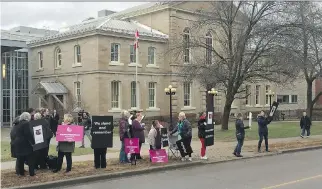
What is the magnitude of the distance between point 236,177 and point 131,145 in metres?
3.46

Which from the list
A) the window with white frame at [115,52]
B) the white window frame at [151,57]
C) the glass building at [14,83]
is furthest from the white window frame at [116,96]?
the glass building at [14,83]

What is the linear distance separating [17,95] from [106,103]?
11.5 m

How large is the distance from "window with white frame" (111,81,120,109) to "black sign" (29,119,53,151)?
2753 cm

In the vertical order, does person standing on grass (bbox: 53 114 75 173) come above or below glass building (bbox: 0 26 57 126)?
below

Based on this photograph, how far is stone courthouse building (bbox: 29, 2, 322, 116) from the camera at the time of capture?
38.0 metres

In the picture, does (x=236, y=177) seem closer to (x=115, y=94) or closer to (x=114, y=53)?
(x=115, y=94)

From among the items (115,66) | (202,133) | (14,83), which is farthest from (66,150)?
(14,83)

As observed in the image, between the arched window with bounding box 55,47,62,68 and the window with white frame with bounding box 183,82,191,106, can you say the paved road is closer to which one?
the window with white frame with bounding box 183,82,191,106

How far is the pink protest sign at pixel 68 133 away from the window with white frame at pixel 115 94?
27.3 m

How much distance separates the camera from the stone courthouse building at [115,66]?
38.0m

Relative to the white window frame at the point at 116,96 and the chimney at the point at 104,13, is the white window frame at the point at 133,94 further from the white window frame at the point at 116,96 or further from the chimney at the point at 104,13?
the chimney at the point at 104,13

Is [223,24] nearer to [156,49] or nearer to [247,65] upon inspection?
[247,65]

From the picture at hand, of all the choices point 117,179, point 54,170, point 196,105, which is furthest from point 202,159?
point 196,105

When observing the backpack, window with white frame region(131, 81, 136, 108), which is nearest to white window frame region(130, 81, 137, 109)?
window with white frame region(131, 81, 136, 108)
